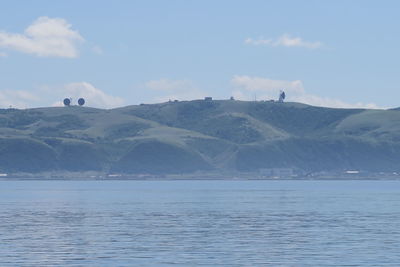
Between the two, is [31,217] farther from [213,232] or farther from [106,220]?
[213,232]

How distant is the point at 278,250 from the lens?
8219 cm

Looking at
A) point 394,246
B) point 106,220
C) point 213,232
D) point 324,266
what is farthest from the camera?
point 106,220

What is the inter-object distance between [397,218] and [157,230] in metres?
37.6

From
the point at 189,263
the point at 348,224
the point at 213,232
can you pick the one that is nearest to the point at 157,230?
the point at 213,232

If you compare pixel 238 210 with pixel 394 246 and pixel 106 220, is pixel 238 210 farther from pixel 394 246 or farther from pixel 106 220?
pixel 394 246

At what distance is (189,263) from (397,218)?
59922 millimetres

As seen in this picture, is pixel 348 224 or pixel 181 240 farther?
pixel 348 224

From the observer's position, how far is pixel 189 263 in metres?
72.6

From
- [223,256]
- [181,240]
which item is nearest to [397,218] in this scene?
[181,240]

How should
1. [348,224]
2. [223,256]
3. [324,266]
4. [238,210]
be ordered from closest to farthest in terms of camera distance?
[324,266], [223,256], [348,224], [238,210]

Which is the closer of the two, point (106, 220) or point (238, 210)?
point (106, 220)

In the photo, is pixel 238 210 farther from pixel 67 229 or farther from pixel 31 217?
pixel 67 229

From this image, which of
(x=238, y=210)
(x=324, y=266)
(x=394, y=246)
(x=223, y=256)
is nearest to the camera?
(x=324, y=266)

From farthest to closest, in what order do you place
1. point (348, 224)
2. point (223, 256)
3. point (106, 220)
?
point (106, 220) < point (348, 224) < point (223, 256)
